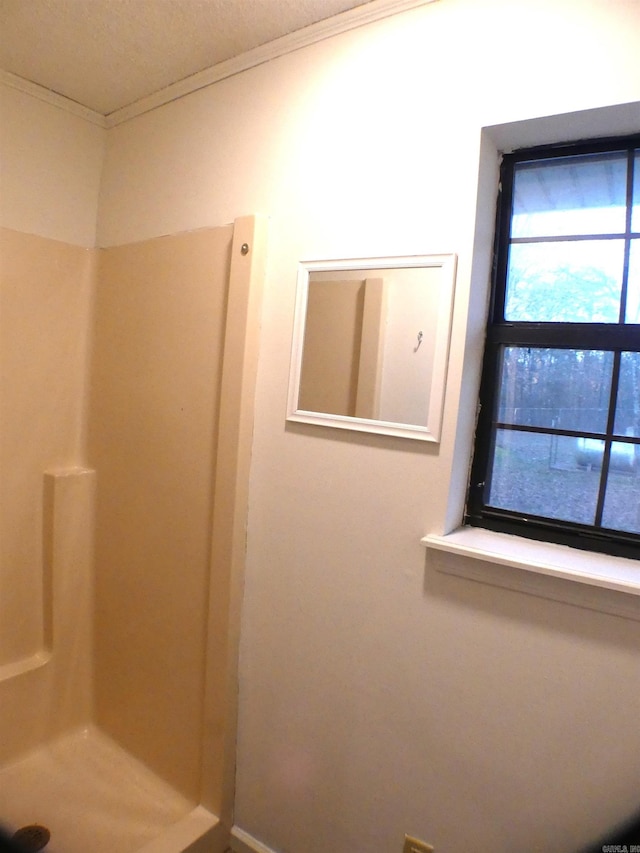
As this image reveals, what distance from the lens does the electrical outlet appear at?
1.30 m

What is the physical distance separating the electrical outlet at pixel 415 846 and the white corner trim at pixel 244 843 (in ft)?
1.56

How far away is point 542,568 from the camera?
1.13 metres

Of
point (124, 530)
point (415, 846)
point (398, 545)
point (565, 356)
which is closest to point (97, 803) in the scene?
point (124, 530)

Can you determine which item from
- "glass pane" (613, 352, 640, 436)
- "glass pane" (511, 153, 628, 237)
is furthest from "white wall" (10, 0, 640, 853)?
"glass pane" (613, 352, 640, 436)

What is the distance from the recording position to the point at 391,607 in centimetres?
136

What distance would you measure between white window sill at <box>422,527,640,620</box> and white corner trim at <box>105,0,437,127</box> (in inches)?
52.3

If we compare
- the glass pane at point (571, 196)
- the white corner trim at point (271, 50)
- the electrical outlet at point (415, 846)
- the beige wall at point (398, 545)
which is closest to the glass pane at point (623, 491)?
the beige wall at point (398, 545)

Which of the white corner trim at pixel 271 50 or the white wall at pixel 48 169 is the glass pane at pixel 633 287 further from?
the white wall at pixel 48 169

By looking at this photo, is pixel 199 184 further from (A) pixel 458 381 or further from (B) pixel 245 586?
(B) pixel 245 586

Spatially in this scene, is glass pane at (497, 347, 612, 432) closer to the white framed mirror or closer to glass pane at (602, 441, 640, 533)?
glass pane at (602, 441, 640, 533)

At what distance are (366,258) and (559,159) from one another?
1.72 ft

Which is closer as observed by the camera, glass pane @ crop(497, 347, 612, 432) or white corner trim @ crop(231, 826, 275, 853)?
glass pane @ crop(497, 347, 612, 432)

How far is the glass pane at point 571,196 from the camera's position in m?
1.25

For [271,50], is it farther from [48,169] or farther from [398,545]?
[398,545]
